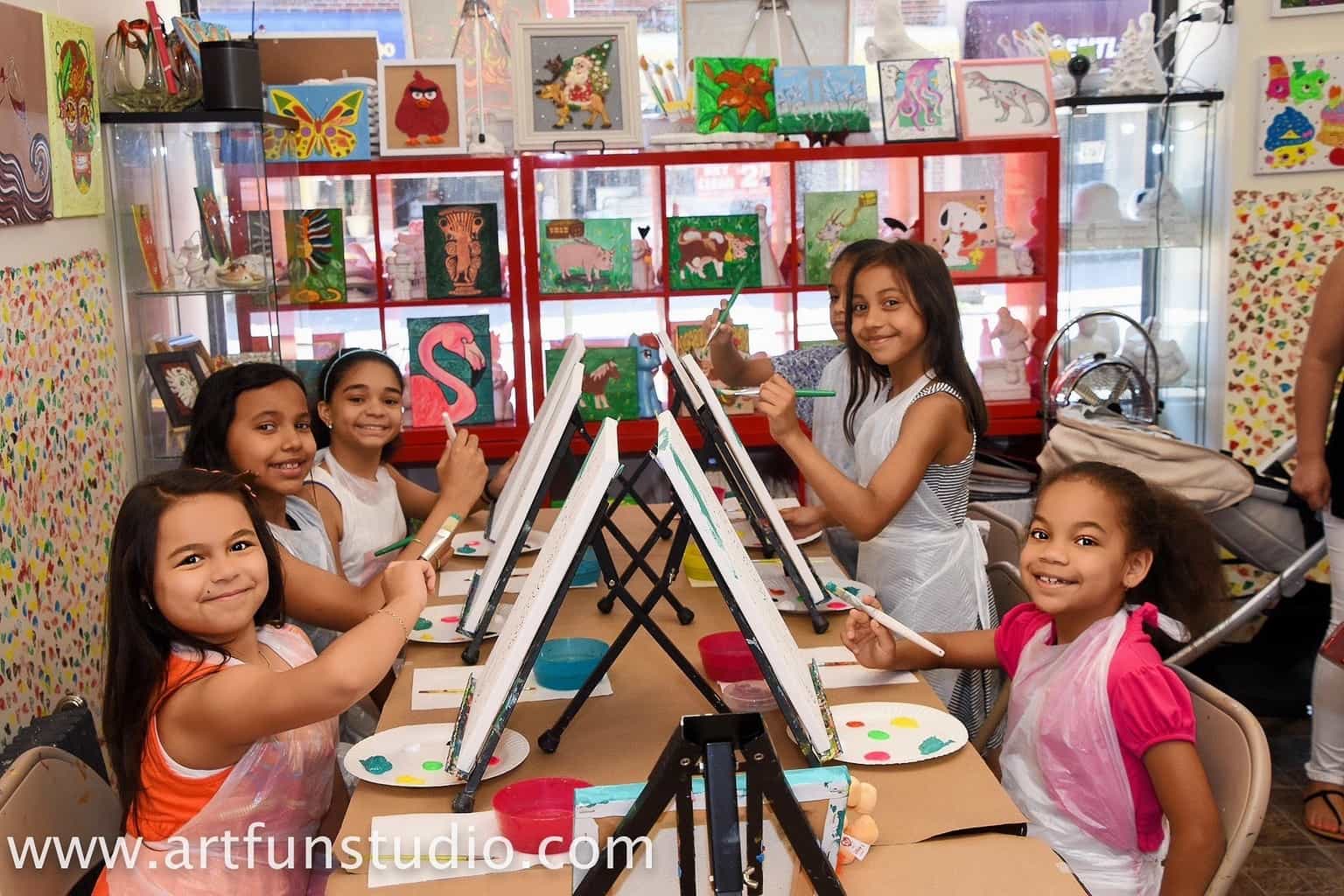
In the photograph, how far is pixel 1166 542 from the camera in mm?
1963

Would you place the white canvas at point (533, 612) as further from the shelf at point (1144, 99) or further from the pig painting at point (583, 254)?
the shelf at point (1144, 99)

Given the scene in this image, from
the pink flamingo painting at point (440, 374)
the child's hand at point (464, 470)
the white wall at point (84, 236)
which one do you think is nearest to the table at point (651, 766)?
the child's hand at point (464, 470)

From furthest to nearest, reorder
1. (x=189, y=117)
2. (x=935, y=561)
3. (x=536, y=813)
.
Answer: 1. (x=189, y=117)
2. (x=935, y=561)
3. (x=536, y=813)

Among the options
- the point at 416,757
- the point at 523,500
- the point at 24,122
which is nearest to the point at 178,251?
the point at 24,122

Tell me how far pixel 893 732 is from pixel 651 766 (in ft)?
1.05

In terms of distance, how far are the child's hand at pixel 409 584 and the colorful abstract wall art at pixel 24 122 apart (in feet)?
4.70

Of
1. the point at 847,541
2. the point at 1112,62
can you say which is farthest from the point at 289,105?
the point at 1112,62

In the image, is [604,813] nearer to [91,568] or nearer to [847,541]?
[847,541]

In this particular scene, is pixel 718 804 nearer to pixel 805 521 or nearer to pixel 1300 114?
pixel 805 521

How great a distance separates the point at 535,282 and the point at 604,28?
0.82 m

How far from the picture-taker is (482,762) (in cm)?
158

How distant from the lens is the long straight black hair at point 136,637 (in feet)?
5.64

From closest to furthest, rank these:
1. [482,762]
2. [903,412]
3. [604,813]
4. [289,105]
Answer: [604,813] < [482,762] < [903,412] < [289,105]

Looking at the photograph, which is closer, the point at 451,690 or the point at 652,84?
the point at 451,690
